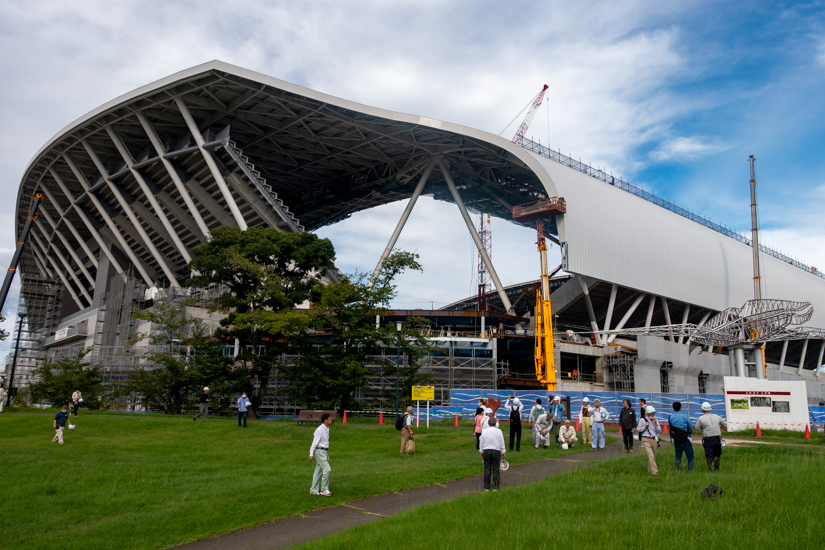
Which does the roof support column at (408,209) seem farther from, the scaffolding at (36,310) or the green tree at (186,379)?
the scaffolding at (36,310)

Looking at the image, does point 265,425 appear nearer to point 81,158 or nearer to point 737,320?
point 737,320

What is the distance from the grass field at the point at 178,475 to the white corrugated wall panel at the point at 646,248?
31.9 m

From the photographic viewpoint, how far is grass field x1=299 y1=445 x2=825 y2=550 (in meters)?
7.23

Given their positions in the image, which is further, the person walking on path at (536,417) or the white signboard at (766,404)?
the white signboard at (766,404)

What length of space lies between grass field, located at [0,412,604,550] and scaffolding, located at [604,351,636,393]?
3384cm

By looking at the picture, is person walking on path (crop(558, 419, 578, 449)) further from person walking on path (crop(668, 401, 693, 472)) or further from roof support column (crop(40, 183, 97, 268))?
roof support column (crop(40, 183, 97, 268))

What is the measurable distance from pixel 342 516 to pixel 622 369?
165 feet

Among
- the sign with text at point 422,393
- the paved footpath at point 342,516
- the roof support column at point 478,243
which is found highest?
the roof support column at point 478,243

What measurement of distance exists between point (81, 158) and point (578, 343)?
4879 centimetres

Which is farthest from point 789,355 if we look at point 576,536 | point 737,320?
point 576,536

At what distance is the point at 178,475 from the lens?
13.8 m

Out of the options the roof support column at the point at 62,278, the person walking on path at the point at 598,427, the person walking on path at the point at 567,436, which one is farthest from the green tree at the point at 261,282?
the roof support column at the point at 62,278

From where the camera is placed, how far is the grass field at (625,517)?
23.7ft

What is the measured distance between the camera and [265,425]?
2488 cm
